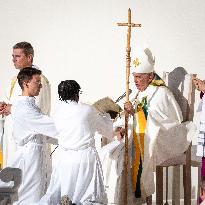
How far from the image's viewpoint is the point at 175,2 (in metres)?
7.14

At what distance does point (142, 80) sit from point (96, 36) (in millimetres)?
1470

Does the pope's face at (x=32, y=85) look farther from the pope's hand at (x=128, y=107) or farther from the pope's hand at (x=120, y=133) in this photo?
the pope's hand at (x=120, y=133)

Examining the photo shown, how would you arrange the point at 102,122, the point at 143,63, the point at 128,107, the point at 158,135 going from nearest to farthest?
1. the point at 102,122
2. the point at 128,107
3. the point at 158,135
4. the point at 143,63

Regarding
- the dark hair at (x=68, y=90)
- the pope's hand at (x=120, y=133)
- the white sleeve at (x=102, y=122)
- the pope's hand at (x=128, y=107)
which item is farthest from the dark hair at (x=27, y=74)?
the pope's hand at (x=120, y=133)

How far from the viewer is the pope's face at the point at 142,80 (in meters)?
6.16

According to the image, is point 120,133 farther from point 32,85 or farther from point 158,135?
point 32,85

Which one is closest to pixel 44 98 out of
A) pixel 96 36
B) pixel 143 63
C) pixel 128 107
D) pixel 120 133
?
pixel 120 133

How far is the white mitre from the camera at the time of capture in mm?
6086

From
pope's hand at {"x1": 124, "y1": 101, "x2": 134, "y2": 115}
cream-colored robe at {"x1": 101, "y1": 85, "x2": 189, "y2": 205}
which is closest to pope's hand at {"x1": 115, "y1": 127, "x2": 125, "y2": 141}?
cream-colored robe at {"x1": 101, "y1": 85, "x2": 189, "y2": 205}

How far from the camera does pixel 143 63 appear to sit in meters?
6.08

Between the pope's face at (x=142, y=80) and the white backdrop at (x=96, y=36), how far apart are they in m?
0.94

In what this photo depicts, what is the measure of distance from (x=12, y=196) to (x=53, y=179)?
2020 mm

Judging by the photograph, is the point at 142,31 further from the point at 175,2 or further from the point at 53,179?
the point at 53,179

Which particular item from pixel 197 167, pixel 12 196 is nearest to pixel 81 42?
pixel 197 167
